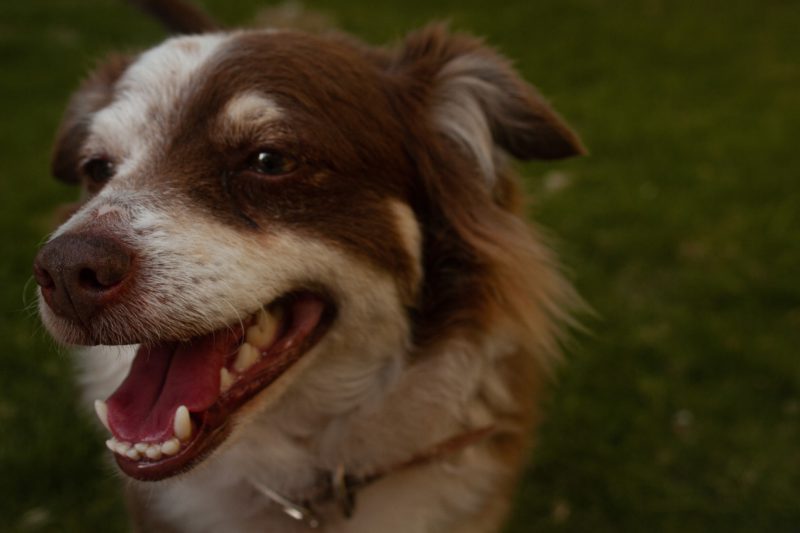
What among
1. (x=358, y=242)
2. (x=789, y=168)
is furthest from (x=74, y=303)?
(x=789, y=168)

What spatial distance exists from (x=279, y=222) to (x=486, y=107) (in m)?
0.84

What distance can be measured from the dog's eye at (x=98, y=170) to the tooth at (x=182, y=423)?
86 centimetres

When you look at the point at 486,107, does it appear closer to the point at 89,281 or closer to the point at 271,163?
the point at 271,163

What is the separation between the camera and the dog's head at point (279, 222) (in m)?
2.31

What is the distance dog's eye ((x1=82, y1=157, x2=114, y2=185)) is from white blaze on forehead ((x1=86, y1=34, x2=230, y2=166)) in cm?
4

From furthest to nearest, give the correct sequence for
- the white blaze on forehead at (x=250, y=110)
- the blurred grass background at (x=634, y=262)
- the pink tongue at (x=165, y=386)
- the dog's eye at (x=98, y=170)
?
the blurred grass background at (x=634, y=262), the dog's eye at (x=98, y=170), the white blaze on forehead at (x=250, y=110), the pink tongue at (x=165, y=386)

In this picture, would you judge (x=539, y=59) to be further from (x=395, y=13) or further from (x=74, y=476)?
(x=74, y=476)

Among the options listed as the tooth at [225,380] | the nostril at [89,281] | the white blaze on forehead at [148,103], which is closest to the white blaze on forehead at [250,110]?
the white blaze on forehead at [148,103]

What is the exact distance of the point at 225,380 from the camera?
2.44m

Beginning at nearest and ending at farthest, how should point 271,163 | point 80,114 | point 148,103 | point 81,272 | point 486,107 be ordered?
point 81,272, point 271,163, point 148,103, point 486,107, point 80,114

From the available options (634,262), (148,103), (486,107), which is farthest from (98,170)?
(634,262)

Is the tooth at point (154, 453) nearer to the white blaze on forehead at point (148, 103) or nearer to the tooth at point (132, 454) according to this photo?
the tooth at point (132, 454)

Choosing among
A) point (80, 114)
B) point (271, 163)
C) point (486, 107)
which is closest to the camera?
point (271, 163)

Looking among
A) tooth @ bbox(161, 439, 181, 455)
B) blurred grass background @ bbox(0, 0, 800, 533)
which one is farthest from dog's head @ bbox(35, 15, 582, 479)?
blurred grass background @ bbox(0, 0, 800, 533)
